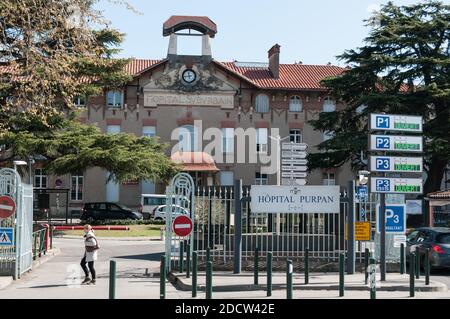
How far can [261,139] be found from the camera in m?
54.8

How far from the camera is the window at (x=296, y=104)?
5558cm

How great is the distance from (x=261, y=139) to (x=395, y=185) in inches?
1503

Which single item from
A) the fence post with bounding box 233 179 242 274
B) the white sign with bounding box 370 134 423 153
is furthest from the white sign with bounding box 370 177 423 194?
the fence post with bounding box 233 179 242 274

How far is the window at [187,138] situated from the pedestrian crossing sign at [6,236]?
3665 cm

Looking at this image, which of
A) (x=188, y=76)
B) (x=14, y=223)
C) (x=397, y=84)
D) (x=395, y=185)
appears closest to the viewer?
(x=395, y=185)

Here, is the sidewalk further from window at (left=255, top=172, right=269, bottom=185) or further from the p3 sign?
window at (left=255, top=172, right=269, bottom=185)

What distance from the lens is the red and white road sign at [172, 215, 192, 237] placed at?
56.7 feet

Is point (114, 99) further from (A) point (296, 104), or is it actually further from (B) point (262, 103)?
(A) point (296, 104)

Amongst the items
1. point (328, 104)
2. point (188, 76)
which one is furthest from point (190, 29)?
point (328, 104)

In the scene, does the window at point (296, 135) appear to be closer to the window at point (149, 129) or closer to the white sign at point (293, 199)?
the window at point (149, 129)

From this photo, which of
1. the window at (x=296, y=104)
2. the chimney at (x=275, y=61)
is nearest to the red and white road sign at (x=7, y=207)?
the window at (x=296, y=104)

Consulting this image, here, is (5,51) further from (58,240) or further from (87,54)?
(58,240)

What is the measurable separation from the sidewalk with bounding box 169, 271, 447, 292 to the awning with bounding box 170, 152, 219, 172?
107 feet

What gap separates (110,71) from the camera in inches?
1604
